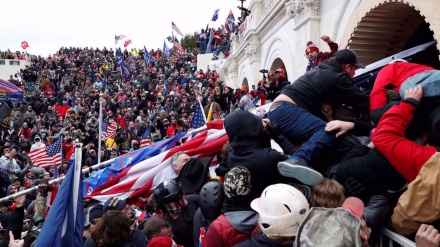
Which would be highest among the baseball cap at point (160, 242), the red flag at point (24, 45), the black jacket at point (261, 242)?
the red flag at point (24, 45)

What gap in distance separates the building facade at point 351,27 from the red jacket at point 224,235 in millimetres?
4626

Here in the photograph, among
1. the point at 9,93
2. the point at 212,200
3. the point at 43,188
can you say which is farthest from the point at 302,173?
A: the point at 9,93

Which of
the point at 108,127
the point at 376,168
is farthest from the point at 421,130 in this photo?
the point at 108,127

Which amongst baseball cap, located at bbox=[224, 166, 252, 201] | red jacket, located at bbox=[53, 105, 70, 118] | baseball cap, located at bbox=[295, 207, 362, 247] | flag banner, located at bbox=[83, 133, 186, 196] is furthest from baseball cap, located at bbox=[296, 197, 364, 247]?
red jacket, located at bbox=[53, 105, 70, 118]

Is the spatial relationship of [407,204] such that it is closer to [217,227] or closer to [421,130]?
[421,130]

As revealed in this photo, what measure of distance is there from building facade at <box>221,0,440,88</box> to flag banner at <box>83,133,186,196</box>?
431cm

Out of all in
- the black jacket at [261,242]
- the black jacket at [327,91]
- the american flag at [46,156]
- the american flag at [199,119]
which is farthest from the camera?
the american flag at [46,156]

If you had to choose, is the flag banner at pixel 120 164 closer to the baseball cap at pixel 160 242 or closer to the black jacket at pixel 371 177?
the baseball cap at pixel 160 242

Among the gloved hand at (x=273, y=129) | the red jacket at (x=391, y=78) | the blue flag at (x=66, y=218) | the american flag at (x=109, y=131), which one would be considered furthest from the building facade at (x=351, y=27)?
the american flag at (x=109, y=131)

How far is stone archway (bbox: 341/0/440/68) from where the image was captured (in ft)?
27.9

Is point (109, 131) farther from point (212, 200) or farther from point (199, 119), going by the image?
point (212, 200)

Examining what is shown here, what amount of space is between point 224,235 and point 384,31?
23.5 ft

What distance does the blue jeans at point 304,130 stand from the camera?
3557mm

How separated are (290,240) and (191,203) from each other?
1762 mm
